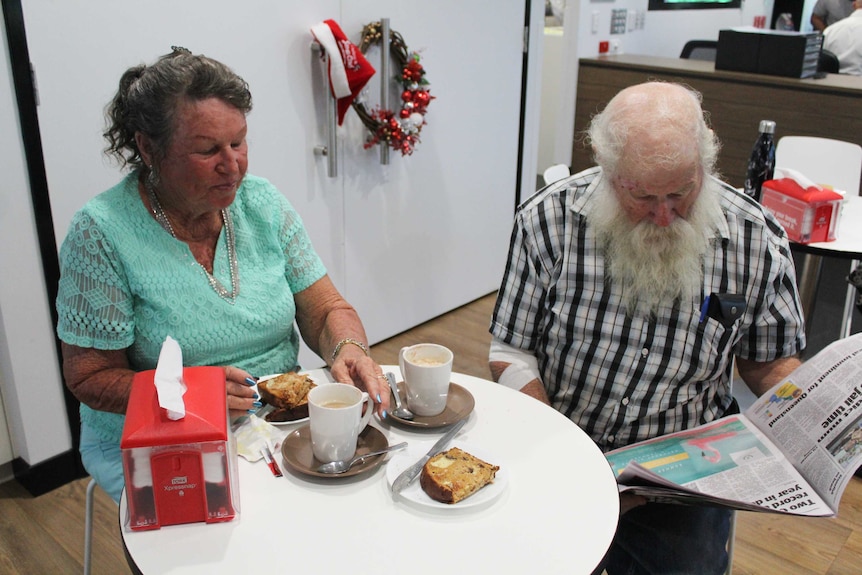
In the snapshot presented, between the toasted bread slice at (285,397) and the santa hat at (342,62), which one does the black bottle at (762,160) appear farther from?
the toasted bread slice at (285,397)

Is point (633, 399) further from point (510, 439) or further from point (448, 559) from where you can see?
point (448, 559)

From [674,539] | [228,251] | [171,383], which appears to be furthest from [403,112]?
[171,383]

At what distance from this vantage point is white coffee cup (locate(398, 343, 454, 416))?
1297 mm

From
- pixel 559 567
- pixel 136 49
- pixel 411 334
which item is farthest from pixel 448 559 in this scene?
pixel 411 334

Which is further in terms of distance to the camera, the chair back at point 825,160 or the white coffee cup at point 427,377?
the chair back at point 825,160

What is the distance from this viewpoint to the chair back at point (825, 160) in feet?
9.84

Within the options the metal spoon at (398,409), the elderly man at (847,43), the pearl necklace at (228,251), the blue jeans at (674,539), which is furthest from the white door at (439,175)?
the elderly man at (847,43)

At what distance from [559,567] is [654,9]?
16.0ft

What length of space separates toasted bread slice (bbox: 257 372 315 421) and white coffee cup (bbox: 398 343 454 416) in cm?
19

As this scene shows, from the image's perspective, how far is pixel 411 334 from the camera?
354cm

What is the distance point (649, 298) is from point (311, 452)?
74 centimetres

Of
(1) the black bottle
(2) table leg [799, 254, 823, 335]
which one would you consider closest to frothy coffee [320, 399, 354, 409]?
(1) the black bottle

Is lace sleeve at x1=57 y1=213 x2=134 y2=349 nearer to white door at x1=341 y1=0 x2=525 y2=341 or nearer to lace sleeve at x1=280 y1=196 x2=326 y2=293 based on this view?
lace sleeve at x1=280 y1=196 x2=326 y2=293

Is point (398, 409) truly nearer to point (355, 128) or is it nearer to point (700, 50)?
point (355, 128)
